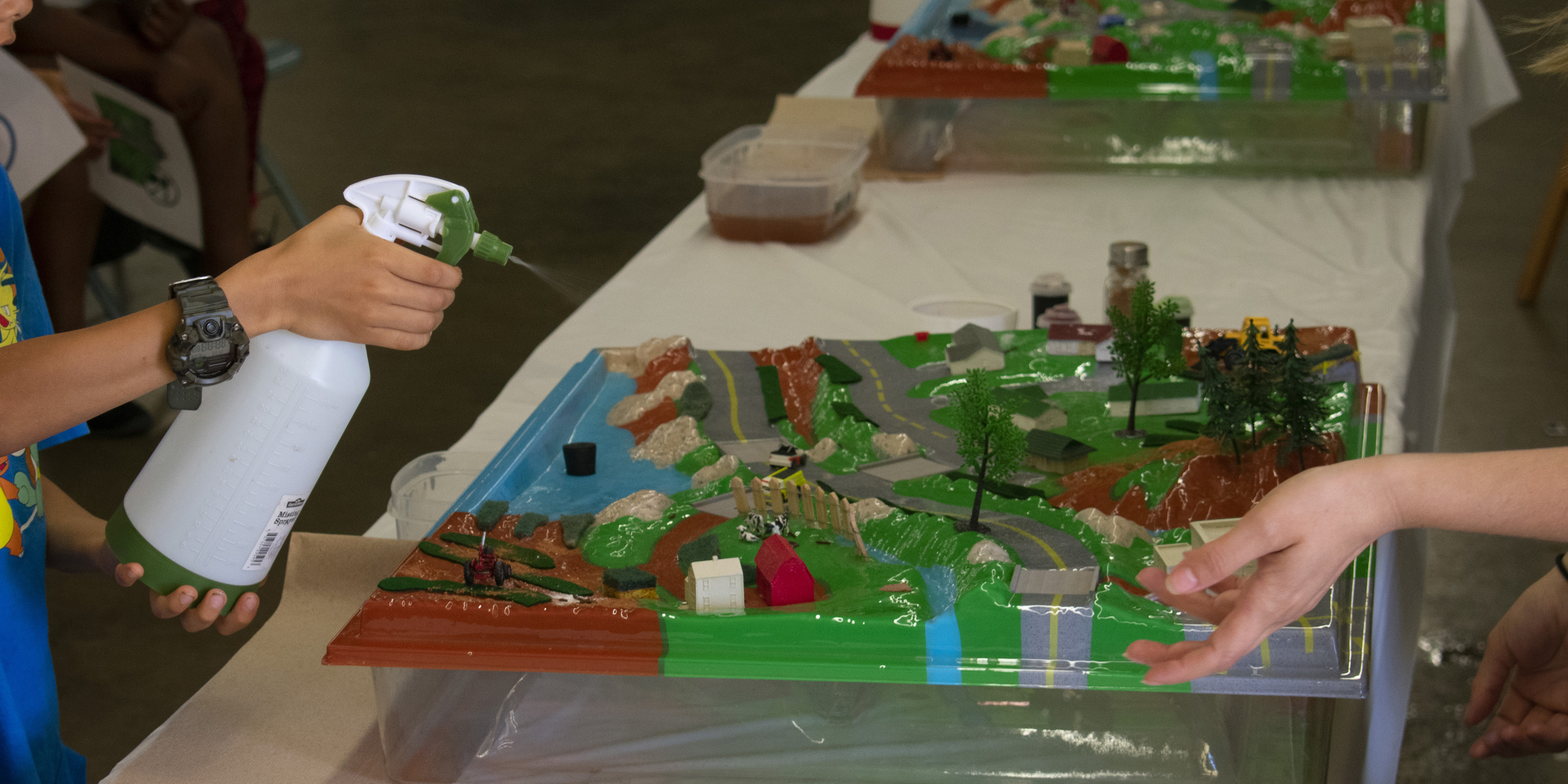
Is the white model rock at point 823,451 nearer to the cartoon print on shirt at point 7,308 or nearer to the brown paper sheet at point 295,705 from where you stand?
the brown paper sheet at point 295,705

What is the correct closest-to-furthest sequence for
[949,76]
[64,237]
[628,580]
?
[628,580] < [949,76] < [64,237]

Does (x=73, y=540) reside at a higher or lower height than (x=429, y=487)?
higher

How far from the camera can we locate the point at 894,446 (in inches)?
54.0

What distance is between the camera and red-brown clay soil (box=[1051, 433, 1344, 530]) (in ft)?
4.01

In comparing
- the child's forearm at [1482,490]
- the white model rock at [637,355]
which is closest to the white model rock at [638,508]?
the white model rock at [637,355]

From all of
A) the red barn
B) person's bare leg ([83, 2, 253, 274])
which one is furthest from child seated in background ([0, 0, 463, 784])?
person's bare leg ([83, 2, 253, 274])

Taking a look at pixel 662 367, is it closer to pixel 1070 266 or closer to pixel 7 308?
pixel 7 308

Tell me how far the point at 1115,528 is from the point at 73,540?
3.02ft

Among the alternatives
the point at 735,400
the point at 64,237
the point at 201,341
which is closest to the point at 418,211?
the point at 201,341

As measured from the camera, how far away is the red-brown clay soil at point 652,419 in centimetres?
143

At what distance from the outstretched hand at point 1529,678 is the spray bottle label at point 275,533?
1.01 metres

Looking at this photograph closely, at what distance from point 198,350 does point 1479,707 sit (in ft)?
3.66

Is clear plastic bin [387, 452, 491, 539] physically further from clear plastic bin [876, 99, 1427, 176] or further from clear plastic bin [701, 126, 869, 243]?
clear plastic bin [876, 99, 1427, 176]

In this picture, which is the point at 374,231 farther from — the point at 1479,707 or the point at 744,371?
the point at 1479,707
